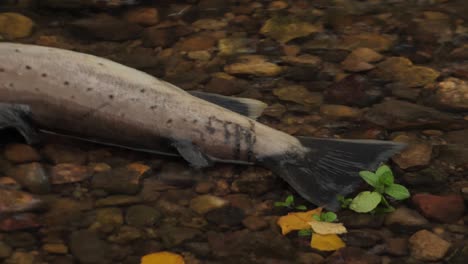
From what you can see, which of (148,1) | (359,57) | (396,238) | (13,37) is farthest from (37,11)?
(396,238)

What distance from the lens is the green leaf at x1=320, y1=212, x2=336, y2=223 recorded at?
4348mm

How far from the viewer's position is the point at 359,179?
4.50 m

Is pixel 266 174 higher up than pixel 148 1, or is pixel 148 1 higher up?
pixel 148 1

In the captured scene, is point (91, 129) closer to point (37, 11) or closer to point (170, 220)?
point (170, 220)

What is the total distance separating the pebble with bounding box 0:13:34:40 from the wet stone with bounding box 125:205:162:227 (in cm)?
232

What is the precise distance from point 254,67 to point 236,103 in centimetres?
89

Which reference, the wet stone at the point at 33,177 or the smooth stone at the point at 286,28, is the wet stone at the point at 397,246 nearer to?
the wet stone at the point at 33,177

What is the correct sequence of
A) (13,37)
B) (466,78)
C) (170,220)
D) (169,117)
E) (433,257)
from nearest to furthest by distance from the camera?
(433,257)
(170,220)
(169,117)
(466,78)
(13,37)

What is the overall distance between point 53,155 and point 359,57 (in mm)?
2479

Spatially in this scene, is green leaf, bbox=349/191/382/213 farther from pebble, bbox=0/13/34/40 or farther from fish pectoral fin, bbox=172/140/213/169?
pebble, bbox=0/13/34/40

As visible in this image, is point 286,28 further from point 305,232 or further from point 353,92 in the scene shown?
point 305,232

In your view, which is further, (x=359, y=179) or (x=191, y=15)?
(x=191, y=15)

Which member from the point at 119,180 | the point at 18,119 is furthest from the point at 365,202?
the point at 18,119

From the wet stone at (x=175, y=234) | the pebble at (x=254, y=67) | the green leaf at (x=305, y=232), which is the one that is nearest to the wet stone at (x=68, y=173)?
the wet stone at (x=175, y=234)
